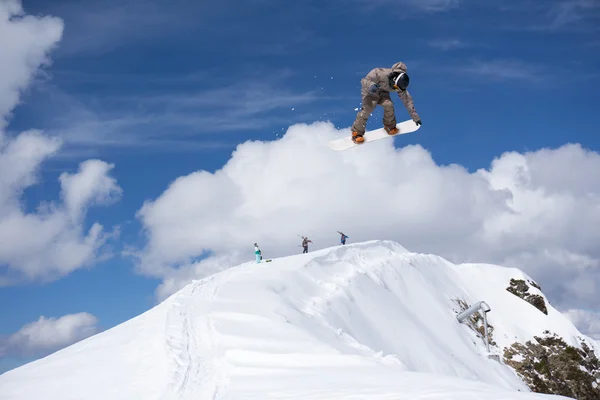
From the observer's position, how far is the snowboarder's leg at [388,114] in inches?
523

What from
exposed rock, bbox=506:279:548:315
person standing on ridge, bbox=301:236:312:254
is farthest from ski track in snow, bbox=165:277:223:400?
exposed rock, bbox=506:279:548:315

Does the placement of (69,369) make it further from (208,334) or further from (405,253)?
(405,253)

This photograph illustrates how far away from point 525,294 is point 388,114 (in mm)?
41183

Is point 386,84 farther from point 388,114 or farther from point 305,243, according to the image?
point 305,243

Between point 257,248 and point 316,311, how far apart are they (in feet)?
36.3

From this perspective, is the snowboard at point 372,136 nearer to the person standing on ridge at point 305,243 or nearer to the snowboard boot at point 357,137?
the snowboard boot at point 357,137

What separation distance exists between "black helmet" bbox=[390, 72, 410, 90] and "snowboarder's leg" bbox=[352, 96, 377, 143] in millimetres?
1374

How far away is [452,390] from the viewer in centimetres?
788

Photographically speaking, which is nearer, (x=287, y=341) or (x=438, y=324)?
(x=287, y=341)

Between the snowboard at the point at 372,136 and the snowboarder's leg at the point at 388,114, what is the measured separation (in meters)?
0.21

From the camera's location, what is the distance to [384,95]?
1319cm

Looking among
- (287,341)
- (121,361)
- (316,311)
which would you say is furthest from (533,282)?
(121,361)

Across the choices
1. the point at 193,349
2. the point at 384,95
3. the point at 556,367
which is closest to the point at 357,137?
the point at 384,95

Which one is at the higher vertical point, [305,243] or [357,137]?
[305,243]
